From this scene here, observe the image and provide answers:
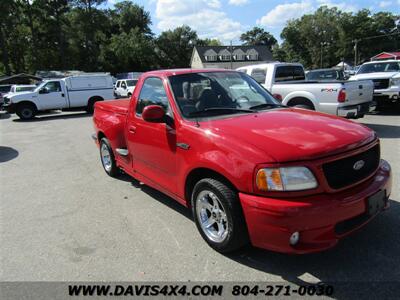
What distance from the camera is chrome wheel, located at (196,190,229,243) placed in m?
3.26

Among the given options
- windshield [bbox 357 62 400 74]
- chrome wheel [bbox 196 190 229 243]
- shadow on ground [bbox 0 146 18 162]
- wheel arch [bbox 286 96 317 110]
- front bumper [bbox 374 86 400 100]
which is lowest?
shadow on ground [bbox 0 146 18 162]

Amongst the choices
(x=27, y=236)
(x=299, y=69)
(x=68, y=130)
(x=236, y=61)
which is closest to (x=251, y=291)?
(x=27, y=236)

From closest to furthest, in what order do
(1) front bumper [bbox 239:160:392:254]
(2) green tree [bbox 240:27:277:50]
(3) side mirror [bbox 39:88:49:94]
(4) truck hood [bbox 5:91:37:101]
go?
1. (1) front bumper [bbox 239:160:392:254]
2. (4) truck hood [bbox 5:91:37:101]
3. (3) side mirror [bbox 39:88:49:94]
4. (2) green tree [bbox 240:27:277:50]

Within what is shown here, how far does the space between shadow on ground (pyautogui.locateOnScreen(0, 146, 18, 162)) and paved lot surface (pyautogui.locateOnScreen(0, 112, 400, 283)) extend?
251cm

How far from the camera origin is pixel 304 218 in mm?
2641

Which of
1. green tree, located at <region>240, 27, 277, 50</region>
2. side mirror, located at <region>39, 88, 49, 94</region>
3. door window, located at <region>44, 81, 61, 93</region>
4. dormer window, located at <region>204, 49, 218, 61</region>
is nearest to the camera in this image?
side mirror, located at <region>39, 88, 49, 94</region>

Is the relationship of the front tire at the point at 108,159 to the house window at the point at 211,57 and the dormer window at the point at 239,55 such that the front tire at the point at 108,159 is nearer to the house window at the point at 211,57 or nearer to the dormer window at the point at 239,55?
the house window at the point at 211,57

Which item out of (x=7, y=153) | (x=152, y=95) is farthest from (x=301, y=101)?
(x=7, y=153)

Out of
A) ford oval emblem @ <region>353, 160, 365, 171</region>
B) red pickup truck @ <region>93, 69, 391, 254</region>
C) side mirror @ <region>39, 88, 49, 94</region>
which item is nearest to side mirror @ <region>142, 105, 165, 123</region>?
red pickup truck @ <region>93, 69, 391, 254</region>

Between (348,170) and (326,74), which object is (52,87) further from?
(348,170)

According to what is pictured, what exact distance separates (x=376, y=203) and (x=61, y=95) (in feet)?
58.1

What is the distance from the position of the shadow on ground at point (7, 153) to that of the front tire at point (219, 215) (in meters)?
6.58

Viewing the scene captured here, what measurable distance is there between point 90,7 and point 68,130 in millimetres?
48595

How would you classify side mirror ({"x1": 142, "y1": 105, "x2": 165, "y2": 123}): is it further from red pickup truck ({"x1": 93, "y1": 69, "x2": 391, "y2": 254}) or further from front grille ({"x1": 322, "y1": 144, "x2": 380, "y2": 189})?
front grille ({"x1": 322, "y1": 144, "x2": 380, "y2": 189})
